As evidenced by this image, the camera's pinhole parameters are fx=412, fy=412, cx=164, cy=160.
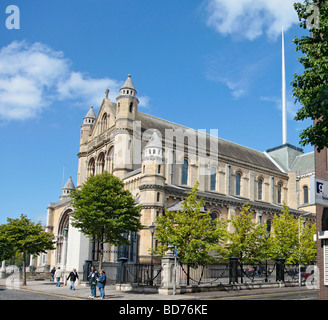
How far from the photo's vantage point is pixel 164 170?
171 ft

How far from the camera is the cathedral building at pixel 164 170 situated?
147 feet

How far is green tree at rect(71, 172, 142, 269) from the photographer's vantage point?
3138 cm

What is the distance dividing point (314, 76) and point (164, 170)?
37622mm

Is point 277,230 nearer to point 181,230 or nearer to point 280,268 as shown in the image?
point 280,268

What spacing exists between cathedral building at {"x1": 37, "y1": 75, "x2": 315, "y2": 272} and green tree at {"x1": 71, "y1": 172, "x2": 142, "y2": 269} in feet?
16.6

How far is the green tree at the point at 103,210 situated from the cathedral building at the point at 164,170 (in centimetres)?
506

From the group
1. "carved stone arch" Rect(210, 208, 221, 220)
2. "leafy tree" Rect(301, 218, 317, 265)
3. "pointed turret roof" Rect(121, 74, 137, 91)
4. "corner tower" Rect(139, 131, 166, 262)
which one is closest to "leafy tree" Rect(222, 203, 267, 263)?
"leafy tree" Rect(301, 218, 317, 265)

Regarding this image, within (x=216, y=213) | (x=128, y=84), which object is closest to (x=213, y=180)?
(x=216, y=213)

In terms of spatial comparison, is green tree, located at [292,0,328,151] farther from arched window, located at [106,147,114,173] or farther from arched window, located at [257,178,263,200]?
arched window, located at [257,178,263,200]

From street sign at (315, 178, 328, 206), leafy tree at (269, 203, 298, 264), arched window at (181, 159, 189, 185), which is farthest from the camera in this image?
arched window at (181, 159, 189, 185)

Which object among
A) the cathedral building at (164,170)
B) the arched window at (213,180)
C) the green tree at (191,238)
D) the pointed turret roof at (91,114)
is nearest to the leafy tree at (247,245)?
the green tree at (191,238)

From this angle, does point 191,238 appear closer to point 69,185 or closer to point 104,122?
point 104,122

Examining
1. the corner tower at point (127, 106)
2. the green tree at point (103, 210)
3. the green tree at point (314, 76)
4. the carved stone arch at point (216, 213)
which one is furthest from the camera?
the corner tower at point (127, 106)

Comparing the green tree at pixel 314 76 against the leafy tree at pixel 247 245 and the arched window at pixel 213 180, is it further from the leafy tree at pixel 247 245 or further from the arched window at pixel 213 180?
the arched window at pixel 213 180
